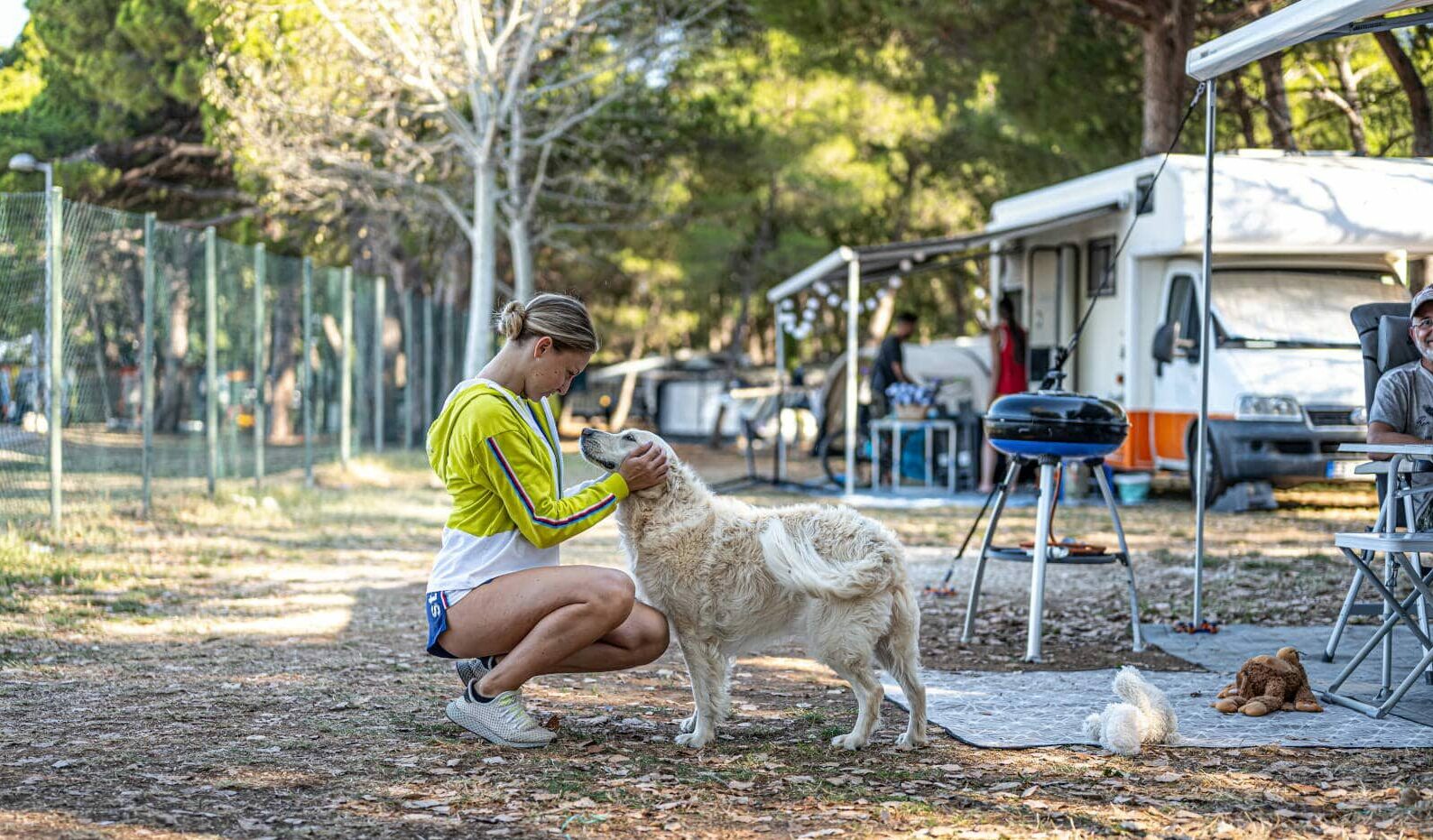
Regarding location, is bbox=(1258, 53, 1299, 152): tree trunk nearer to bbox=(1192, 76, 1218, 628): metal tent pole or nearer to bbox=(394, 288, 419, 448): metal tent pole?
bbox=(1192, 76, 1218, 628): metal tent pole

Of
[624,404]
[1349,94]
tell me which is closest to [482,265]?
[1349,94]

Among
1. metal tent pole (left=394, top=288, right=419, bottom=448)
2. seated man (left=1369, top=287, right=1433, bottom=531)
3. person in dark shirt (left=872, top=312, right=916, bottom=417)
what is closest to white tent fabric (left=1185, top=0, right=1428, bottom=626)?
seated man (left=1369, top=287, right=1433, bottom=531)

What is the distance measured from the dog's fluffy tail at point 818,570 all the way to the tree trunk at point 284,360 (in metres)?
13.1

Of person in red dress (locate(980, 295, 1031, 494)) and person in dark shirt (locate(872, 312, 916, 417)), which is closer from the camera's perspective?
person in red dress (locate(980, 295, 1031, 494))

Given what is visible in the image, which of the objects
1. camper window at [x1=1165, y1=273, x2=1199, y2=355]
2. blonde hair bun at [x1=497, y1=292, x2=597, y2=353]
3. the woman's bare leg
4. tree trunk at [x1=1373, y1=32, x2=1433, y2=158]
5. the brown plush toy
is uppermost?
tree trunk at [x1=1373, y1=32, x2=1433, y2=158]

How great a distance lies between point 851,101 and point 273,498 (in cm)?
1888

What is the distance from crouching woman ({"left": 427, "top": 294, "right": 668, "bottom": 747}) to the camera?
16.0 ft

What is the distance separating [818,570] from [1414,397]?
3.11 metres

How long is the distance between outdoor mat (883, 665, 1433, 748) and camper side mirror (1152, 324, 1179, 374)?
8.51 m

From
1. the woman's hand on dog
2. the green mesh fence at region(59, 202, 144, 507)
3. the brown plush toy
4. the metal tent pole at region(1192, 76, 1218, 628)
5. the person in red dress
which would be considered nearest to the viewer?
the woman's hand on dog

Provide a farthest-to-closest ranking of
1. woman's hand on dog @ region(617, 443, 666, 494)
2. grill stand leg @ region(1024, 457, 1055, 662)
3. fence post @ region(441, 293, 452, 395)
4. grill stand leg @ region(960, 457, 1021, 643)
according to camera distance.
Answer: fence post @ region(441, 293, 452, 395) → grill stand leg @ region(960, 457, 1021, 643) → grill stand leg @ region(1024, 457, 1055, 662) → woman's hand on dog @ region(617, 443, 666, 494)

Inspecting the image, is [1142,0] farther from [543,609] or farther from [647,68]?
[543,609]

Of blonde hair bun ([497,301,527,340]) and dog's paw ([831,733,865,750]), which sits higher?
blonde hair bun ([497,301,527,340])

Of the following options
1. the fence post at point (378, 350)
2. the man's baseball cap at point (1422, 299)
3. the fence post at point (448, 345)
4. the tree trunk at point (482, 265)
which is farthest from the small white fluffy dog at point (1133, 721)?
the fence post at point (448, 345)
